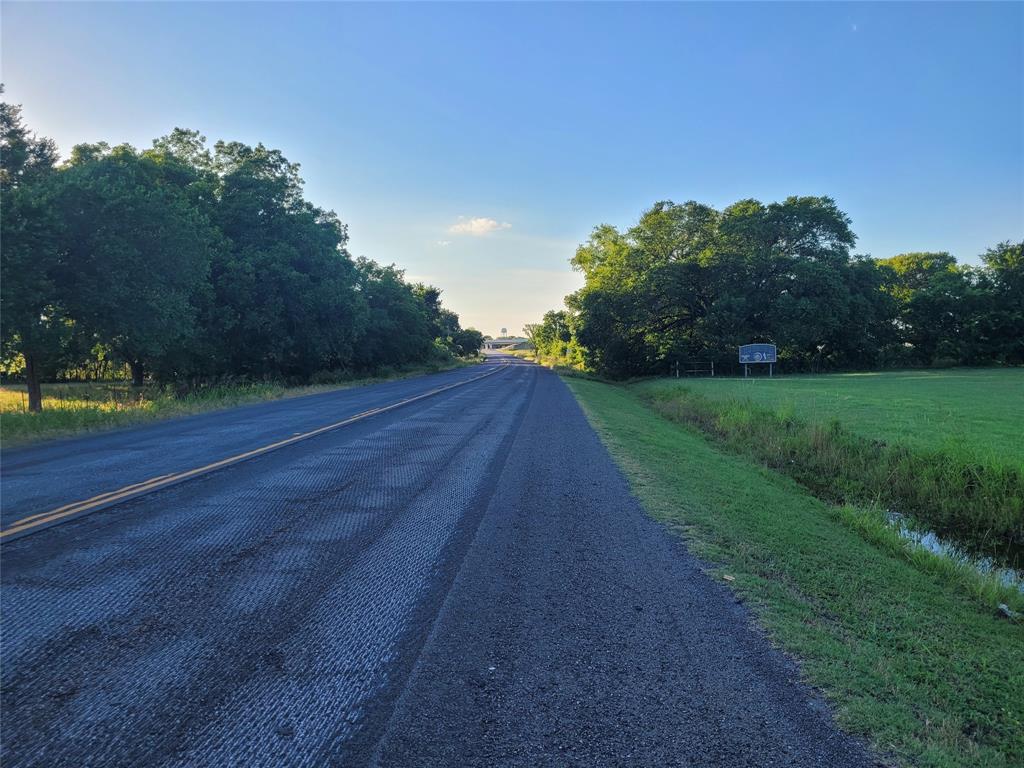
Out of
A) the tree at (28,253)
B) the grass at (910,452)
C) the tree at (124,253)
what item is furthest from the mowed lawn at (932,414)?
the tree at (28,253)

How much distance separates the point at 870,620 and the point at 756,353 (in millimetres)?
48096

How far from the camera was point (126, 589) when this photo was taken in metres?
3.96

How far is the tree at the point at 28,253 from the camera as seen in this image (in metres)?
14.9

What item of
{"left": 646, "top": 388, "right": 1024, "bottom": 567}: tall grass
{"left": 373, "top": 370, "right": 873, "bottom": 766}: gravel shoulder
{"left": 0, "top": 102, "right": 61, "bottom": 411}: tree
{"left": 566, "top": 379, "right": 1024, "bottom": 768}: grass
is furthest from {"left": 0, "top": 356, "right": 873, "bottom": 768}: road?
{"left": 0, "top": 102, "right": 61, "bottom": 411}: tree

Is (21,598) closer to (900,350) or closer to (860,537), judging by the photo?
(860,537)

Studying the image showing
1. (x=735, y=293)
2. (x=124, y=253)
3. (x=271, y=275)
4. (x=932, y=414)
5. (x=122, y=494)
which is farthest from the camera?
(x=735, y=293)

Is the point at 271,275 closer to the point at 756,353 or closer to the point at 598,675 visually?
the point at 598,675

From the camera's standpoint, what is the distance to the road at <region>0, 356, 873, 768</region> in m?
2.45

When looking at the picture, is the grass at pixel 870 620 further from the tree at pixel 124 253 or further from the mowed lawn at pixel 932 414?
the tree at pixel 124 253

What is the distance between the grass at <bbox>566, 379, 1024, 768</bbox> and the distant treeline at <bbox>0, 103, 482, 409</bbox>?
17941 millimetres

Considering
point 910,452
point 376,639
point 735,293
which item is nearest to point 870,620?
point 376,639

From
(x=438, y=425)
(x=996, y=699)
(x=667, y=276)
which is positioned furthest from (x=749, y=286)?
(x=996, y=699)

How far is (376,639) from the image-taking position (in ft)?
10.9

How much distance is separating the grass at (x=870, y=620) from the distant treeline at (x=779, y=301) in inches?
1700
